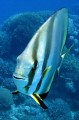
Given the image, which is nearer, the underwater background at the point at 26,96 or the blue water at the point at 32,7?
the underwater background at the point at 26,96

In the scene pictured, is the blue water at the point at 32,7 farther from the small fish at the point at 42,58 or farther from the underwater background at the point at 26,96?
the small fish at the point at 42,58

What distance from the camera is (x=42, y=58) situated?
67 centimetres

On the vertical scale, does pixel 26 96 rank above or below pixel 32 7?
below

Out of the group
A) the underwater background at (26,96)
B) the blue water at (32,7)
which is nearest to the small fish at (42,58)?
the underwater background at (26,96)

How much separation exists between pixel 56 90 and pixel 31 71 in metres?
9.20

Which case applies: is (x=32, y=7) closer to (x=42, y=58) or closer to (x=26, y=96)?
(x=26, y=96)

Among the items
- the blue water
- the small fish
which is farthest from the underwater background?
the blue water

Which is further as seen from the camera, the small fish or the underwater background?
the underwater background

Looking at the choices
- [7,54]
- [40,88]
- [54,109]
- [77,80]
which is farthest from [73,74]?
[40,88]

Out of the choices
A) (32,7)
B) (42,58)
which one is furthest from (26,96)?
(32,7)

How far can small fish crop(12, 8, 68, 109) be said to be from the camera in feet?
2.15

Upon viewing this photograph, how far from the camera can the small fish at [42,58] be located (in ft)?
2.15

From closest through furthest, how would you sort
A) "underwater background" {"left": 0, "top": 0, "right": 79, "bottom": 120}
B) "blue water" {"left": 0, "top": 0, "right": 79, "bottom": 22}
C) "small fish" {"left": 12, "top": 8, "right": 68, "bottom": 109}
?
"small fish" {"left": 12, "top": 8, "right": 68, "bottom": 109}
"underwater background" {"left": 0, "top": 0, "right": 79, "bottom": 120}
"blue water" {"left": 0, "top": 0, "right": 79, "bottom": 22}

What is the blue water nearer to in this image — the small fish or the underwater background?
the underwater background
